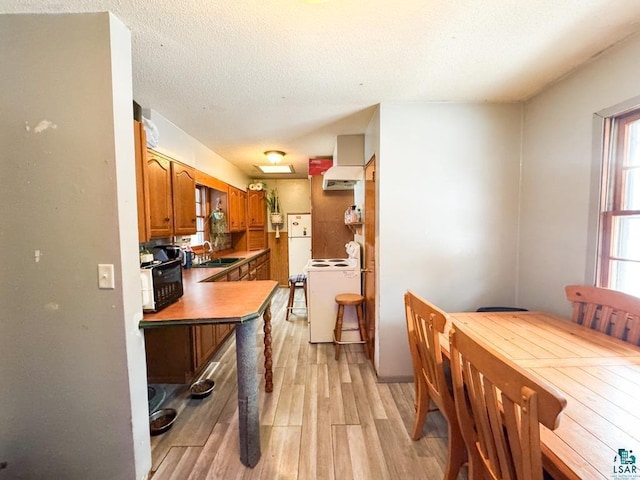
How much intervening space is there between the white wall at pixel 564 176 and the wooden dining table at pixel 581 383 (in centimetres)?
41

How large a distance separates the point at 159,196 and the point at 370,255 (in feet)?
6.66

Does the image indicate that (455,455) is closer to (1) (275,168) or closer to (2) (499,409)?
(2) (499,409)

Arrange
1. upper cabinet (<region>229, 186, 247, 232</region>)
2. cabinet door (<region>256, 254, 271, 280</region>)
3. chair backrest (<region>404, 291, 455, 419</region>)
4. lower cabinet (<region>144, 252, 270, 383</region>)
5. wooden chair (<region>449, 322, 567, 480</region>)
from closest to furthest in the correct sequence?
wooden chair (<region>449, 322, 567, 480</region>), chair backrest (<region>404, 291, 455, 419</region>), lower cabinet (<region>144, 252, 270, 383</region>), upper cabinet (<region>229, 186, 247, 232</region>), cabinet door (<region>256, 254, 271, 280</region>)

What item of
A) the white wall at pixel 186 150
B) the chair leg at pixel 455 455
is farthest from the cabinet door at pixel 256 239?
the chair leg at pixel 455 455

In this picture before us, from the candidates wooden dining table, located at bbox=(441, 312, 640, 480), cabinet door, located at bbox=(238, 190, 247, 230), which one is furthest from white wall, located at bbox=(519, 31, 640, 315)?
cabinet door, located at bbox=(238, 190, 247, 230)

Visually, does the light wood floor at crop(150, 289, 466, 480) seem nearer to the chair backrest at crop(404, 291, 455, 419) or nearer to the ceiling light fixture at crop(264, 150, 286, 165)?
the chair backrest at crop(404, 291, 455, 419)

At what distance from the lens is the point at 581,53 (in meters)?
1.68

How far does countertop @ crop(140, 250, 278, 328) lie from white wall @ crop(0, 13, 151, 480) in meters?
0.20

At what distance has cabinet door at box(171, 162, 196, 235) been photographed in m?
2.53

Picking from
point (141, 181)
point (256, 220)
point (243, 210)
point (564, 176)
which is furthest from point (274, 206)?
point (564, 176)

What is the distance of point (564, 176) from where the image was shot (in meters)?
1.99

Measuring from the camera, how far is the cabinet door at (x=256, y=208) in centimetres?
534

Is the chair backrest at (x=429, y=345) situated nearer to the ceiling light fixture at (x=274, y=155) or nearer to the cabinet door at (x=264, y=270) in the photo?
the ceiling light fixture at (x=274, y=155)

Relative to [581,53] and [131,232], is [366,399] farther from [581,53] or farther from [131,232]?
[581,53]
